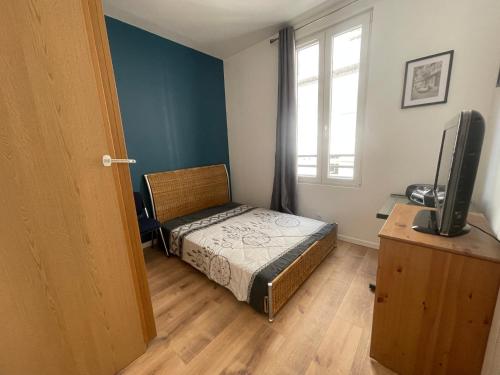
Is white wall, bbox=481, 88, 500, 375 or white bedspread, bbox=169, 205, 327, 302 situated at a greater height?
white wall, bbox=481, 88, 500, 375

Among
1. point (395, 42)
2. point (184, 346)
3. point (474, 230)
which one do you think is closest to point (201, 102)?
point (395, 42)

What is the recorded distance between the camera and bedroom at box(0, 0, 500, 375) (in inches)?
33.0

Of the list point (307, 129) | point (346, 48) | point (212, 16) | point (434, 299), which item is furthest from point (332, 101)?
point (434, 299)

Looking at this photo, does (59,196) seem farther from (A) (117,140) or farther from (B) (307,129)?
(B) (307,129)

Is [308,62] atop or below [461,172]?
atop

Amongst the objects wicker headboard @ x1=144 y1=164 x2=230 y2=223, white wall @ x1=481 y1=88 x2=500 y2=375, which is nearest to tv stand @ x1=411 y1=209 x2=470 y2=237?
white wall @ x1=481 y1=88 x2=500 y2=375

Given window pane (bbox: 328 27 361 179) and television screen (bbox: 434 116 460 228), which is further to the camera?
window pane (bbox: 328 27 361 179)

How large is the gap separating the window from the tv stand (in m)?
1.16

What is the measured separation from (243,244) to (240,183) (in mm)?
1796

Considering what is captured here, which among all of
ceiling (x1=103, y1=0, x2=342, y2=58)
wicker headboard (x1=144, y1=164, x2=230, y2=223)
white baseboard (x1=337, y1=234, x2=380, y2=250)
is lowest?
white baseboard (x1=337, y1=234, x2=380, y2=250)

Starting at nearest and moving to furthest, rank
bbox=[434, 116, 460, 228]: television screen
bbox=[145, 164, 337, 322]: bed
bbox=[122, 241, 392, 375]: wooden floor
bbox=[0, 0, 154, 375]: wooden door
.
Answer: bbox=[0, 0, 154, 375]: wooden door
bbox=[434, 116, 460, 228]: television screen
bbox=[122, 241, 392, 375]: wooden floor
bbox=[145, 164, 337, 322]: bed

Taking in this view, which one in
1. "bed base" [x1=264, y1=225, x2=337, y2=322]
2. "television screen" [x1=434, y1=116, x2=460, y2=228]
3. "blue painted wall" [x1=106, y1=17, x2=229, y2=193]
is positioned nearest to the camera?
"television screen" [x1=434, y1=116, x2=460, y2=228]

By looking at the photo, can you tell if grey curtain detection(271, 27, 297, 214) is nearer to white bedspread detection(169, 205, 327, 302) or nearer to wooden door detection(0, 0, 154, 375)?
white bedspread detection(169, 205, 327, 302)

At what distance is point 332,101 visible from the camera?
2.41 m
